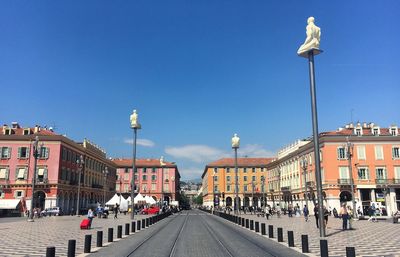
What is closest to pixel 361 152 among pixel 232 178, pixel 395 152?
pixel 395 152

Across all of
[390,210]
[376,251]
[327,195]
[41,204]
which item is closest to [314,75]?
[376,251]

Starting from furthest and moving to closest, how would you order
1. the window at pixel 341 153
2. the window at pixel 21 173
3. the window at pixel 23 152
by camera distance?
1. the window at pixel 341 153
2. the window at pixel 23 152
3. the window at pixel 21 173

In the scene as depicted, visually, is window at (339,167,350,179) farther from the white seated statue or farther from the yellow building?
the yellow building

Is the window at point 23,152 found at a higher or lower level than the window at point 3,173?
higher

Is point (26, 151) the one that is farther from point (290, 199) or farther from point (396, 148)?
point (396, 148)

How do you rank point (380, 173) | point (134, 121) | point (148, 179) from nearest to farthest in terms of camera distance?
point (134, 121)
point (380, 173)
point (148, 179)

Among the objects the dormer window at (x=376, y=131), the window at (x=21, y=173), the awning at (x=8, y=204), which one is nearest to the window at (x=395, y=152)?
the dormer window at (x=376, y=131)

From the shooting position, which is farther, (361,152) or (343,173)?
(361,152)

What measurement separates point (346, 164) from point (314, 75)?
35.6 meters

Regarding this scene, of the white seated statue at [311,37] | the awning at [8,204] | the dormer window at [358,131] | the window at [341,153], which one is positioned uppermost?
the dormer window at [358,131]

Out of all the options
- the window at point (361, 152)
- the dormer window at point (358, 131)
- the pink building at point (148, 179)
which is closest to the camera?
the window at point (361, 152)

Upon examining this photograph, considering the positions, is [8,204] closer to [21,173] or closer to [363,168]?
[21,173]

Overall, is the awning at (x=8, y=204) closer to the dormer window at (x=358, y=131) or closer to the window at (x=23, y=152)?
the window at (x=23, y=152)

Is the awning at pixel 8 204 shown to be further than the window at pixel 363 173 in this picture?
No
